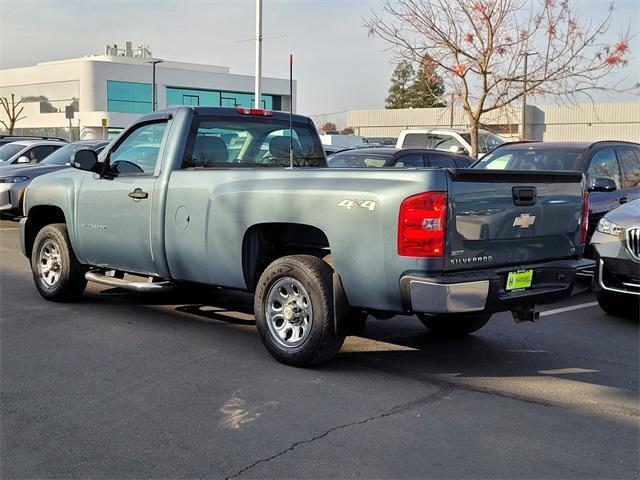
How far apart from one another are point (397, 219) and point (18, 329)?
379 cm

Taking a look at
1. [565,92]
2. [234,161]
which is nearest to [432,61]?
[565,92]

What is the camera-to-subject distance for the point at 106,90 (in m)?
62.2

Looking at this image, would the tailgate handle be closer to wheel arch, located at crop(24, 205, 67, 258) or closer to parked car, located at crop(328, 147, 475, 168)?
wheel arch, located at crop(24, 205, 67, 258)

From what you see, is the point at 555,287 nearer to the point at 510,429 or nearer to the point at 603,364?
the point at 603,364

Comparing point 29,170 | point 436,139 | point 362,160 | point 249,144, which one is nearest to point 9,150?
point 29,170

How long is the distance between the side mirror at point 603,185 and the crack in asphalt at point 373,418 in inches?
181

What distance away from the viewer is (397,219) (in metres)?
5.02

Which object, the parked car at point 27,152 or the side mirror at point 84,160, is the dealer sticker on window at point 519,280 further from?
the parked car at point 27,152

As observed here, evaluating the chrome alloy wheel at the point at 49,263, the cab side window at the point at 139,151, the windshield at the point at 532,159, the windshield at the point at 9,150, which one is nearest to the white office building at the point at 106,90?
the windshield at the point at 9,150

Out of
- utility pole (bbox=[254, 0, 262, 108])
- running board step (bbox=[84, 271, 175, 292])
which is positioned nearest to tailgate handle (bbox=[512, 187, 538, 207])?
running board step (bbox=[84, 271, 175, 292])

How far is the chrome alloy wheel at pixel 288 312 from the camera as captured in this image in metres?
5.68

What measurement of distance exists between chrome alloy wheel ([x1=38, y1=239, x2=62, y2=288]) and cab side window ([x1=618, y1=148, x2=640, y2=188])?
7.07 meters

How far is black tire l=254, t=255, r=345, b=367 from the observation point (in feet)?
18.0

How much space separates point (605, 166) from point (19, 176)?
1012 cm
